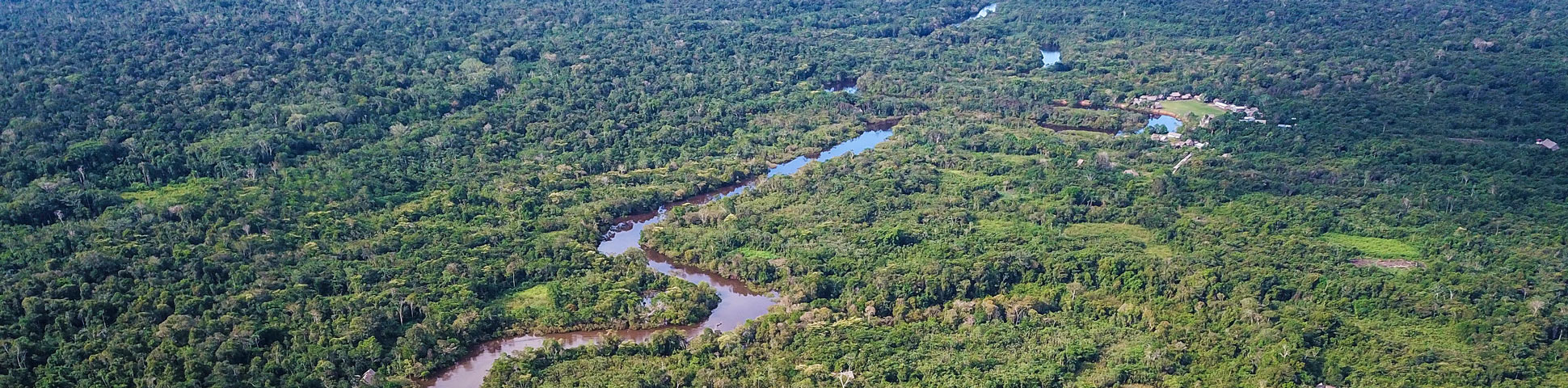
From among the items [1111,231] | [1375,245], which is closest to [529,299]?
[1111,231]

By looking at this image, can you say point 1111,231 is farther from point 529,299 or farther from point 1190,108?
point 1190,108

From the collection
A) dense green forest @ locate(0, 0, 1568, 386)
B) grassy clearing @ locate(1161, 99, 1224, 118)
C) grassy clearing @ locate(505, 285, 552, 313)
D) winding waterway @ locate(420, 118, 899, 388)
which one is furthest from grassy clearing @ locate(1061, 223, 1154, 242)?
grassy clearing @ locate(1161, 99, 1224, 118)

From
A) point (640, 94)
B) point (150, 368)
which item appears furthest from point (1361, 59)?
point (150, 368)

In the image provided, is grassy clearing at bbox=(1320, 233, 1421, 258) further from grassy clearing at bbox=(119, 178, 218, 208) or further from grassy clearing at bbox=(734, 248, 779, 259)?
grassy clearing at bbox=(119, 178, 218, 208)

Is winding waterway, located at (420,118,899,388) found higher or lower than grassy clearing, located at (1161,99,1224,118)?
higher

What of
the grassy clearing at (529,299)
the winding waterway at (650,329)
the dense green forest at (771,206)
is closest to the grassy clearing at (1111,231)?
the dense green forest at (771,206)
